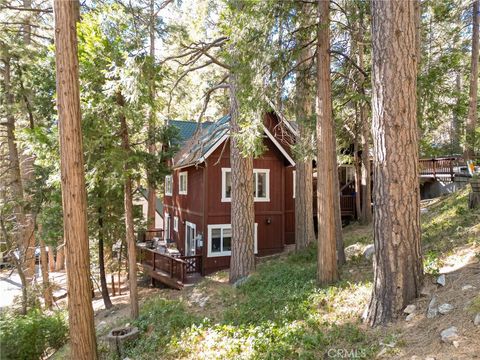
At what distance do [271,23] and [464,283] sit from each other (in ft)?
19.2

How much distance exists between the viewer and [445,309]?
4027 millimetres

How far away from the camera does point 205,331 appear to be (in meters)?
6.26

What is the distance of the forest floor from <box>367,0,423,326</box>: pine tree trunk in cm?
32

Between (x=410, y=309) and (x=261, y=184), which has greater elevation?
(x=261, y=184)

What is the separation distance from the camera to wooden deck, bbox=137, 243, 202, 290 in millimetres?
12820

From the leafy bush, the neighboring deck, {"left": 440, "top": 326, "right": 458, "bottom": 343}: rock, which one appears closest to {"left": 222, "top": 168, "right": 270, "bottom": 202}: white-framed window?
the neighboring deck

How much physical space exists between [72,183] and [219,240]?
370 inches

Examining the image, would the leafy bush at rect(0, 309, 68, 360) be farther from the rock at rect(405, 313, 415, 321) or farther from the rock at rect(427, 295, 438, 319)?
the rock at rect(427, 295, 438, 319)

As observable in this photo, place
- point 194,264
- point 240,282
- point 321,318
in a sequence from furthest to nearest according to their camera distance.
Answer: point 194,264 → point 240,282 → point 321,318

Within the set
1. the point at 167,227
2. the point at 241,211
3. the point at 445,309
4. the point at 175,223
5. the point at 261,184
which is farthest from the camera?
the point at 167,227

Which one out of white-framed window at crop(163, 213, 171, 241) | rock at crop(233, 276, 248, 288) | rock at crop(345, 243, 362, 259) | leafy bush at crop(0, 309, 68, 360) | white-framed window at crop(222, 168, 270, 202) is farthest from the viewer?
white-framed window at crop(163, 213, 171, 241)

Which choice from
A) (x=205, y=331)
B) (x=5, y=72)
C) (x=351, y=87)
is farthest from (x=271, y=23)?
(x=5, y=72)

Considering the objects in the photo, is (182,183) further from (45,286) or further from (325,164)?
(325,164)

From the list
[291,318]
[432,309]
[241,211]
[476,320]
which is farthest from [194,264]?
[476,320]
